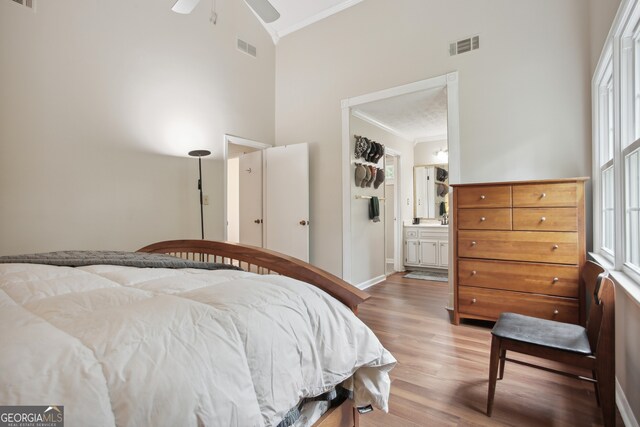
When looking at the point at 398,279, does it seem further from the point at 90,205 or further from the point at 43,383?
the point at 43,383

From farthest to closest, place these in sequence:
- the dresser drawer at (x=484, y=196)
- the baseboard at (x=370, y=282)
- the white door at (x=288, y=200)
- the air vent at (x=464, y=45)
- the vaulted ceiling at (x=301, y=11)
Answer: the baseboard at (x=370, y=282) → the white door at (x=288, y=200) → the vaulted ceiling at (x=301, y=11) → the air vent at (x=464, y=45) → the dresser drawer at (x=484, y=196)

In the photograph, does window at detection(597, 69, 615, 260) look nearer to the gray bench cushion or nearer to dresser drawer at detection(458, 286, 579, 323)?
dresser drawer at detection(458, 286, 579, 323)

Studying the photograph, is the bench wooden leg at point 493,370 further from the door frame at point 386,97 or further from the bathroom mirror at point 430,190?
the bathroom mirror at point 430,190

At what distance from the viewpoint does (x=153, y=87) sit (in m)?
3.27

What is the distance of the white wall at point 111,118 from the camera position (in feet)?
8.11

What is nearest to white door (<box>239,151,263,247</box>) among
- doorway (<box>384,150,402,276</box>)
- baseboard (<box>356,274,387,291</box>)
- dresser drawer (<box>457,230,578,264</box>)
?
baseboard (<box>356,274,387,291</box>)

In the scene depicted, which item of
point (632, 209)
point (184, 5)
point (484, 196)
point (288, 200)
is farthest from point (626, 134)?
point (288, 200)

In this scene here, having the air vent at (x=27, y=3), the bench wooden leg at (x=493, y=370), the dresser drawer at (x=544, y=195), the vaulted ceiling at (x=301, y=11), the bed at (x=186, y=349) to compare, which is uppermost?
the vaulted ceiling at (x=301, y=11)

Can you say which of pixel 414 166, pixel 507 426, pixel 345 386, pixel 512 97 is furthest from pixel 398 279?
pixel 345 386

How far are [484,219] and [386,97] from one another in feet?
6.01

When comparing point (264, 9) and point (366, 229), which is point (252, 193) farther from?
point (264, 9)

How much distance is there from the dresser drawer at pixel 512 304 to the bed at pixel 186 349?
6.72ft

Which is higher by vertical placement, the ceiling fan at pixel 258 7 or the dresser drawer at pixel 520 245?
the ceiling fan at pixel 258 7

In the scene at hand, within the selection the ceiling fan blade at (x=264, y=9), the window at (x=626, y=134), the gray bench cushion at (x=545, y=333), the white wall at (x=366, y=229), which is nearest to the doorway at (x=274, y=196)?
the white wall at (x=366, y=229)
